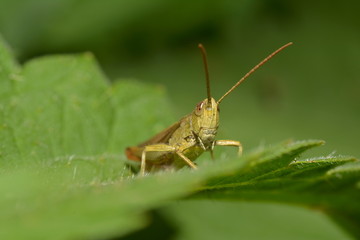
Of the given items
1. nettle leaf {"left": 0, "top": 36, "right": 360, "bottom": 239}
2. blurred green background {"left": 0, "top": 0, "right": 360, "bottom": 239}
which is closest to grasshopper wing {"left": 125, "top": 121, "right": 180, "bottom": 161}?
nettle leaf {"left": 0, "top": 36, "right": 360, "bottom": 239}

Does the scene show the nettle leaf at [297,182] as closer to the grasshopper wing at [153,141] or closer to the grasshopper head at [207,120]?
the grasshopper head at [207,120]

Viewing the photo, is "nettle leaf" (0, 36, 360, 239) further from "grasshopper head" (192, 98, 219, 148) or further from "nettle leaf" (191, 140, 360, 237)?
"grasshopper head" (192, 98, 219, 148)

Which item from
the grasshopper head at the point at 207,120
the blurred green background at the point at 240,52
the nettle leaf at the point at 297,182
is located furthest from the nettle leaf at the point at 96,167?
the blurred green background at the point at 240,52

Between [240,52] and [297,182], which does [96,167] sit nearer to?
[297,182]

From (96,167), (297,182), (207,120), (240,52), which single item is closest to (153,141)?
(207,120)

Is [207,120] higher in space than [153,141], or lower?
higher
